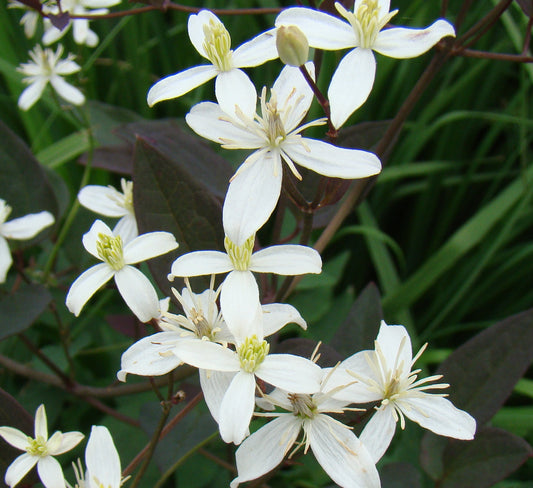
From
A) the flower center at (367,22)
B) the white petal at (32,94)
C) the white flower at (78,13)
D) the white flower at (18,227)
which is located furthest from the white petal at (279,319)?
the white petal at (32,94)

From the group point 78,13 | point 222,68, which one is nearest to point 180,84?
point 222,68

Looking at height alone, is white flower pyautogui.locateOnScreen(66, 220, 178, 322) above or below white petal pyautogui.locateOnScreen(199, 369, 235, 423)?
above

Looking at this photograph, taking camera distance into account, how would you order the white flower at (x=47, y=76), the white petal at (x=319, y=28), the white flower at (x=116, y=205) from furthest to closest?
the white flower at (x=47, y=76) → the white flower at (x=116, y=205) → the white petal at (x=319, y=28)

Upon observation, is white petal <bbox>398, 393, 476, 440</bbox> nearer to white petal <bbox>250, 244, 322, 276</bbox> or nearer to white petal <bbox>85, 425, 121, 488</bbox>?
white petal <bbox>250, 244, 322, 276</bbox>

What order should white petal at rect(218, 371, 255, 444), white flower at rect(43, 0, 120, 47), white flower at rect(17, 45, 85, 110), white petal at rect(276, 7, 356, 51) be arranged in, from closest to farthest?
white petal at rect(218, 371, 255, 444), white petal at rect(276, 7, 356, 51), white flower at rect(43, 0, 120, 47), white flower at rect(17, 45, 85, 110)

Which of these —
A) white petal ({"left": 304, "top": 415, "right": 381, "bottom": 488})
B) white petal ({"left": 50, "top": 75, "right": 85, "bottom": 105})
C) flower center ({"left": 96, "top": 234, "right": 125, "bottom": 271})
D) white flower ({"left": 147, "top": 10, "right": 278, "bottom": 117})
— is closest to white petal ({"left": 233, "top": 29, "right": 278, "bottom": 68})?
white flower ({"left": 147, "top": 10, "right": 278, "bottom": 117})

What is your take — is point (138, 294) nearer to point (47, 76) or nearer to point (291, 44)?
point (291, 44)

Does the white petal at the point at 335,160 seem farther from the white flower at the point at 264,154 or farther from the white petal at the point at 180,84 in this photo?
the white petal at the point at 180,84
